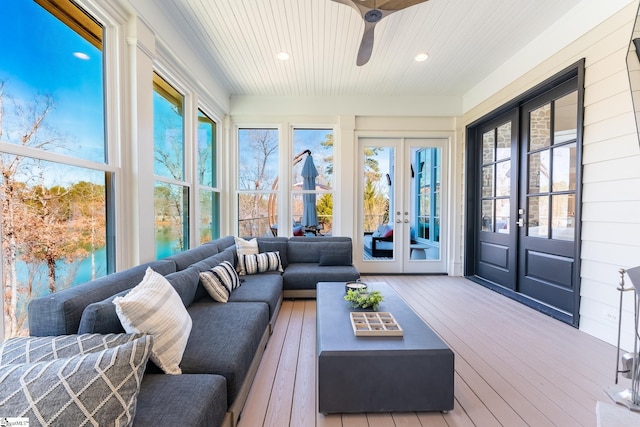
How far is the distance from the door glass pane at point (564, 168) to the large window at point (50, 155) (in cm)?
415

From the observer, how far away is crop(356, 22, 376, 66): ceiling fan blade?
2.25 metres

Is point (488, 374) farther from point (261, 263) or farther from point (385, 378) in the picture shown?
point (261, 263)

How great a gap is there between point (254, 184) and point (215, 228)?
984mm

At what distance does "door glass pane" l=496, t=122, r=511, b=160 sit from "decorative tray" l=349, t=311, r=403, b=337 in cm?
315

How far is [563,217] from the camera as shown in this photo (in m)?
2.87

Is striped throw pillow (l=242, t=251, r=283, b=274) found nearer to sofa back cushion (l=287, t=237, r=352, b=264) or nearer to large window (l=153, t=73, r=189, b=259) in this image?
sofa back cushion (l=287, t=237, r=352, b=264)

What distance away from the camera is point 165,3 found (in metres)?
2.46

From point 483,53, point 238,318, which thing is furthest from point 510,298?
point 238,318

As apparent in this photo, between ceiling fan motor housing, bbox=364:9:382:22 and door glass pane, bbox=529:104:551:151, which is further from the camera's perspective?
door glass pane, bbox=529:104:551:151

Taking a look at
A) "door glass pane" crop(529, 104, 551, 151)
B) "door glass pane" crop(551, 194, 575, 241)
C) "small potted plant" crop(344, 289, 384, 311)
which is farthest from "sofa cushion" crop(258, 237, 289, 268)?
"door glass pane" crop(529, 104, 551, 151)

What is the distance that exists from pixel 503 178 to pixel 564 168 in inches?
38.9

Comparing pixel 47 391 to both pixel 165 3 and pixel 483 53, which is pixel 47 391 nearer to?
pixel 165 3

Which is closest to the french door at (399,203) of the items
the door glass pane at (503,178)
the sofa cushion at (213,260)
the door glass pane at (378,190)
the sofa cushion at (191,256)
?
the door glass pane at (378,190)

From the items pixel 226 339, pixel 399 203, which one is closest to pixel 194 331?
pixel 226 339
